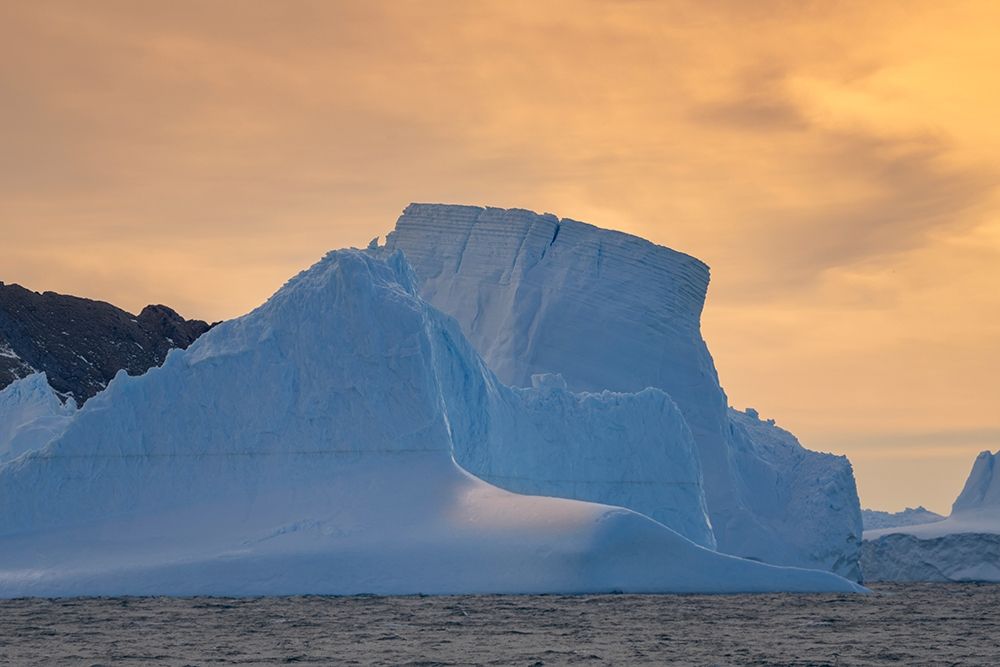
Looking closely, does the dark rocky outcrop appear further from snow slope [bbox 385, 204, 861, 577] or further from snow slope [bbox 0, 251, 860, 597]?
snow slope [bbox 0, 251, 860, 597]

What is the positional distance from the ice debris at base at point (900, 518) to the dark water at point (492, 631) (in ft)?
143

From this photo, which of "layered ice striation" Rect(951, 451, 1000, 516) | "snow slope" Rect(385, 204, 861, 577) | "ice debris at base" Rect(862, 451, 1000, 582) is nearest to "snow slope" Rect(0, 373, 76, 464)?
"snow slope" Rect(385, 204, 861, 577)

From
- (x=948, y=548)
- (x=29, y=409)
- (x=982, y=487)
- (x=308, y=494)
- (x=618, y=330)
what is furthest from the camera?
(x=982, y=487)

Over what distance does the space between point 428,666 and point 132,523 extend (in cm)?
1012

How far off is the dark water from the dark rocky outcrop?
48.7m

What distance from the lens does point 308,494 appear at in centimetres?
2231

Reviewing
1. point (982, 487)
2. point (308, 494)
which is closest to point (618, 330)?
point (982, 487)

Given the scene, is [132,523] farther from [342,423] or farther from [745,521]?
[745,521]

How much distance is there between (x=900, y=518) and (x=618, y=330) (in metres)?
34.5

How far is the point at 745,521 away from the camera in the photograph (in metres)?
34.5

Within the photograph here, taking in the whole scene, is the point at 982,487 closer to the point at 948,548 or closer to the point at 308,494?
the point at 948,548

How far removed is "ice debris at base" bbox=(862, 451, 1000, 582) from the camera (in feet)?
125

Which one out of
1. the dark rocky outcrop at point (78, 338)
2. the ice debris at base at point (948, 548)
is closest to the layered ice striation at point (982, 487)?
the ice debris at base at point (948, 548)

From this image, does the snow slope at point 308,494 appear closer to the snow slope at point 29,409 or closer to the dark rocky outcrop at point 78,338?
the snow slope at point 29,409
